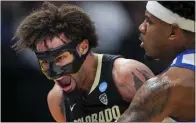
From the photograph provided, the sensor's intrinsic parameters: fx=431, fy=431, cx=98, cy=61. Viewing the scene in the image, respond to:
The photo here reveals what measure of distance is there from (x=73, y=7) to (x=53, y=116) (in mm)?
575

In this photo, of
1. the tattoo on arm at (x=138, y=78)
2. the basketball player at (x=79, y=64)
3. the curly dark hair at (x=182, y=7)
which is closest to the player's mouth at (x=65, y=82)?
the basketball player at (x=79, y=64)

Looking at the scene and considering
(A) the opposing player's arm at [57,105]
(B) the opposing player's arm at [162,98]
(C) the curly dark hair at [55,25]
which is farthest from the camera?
(A) the opposing player's arm at [57,105]

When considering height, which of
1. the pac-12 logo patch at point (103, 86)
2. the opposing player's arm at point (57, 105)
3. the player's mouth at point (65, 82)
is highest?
the player's mouth at point (65, 82)

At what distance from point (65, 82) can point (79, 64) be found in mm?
120

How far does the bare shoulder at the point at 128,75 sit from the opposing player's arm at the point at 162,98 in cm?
15

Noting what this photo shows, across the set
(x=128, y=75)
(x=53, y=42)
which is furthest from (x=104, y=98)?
(x=53, y=42)

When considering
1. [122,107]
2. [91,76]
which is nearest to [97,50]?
[91,76]

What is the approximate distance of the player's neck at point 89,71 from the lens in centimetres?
220

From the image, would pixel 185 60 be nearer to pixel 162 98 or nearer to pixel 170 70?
pixel 170 70

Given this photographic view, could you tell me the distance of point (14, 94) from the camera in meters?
2.24

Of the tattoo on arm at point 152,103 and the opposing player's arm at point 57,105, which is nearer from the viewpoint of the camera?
the tattoo on arm at point 152,103

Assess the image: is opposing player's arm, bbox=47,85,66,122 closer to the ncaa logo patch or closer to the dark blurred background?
the dark blurred background

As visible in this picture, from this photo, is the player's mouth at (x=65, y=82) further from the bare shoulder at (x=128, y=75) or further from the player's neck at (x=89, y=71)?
the bare shoulder at (x=128, y=75)

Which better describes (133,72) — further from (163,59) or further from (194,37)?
(194,37)
